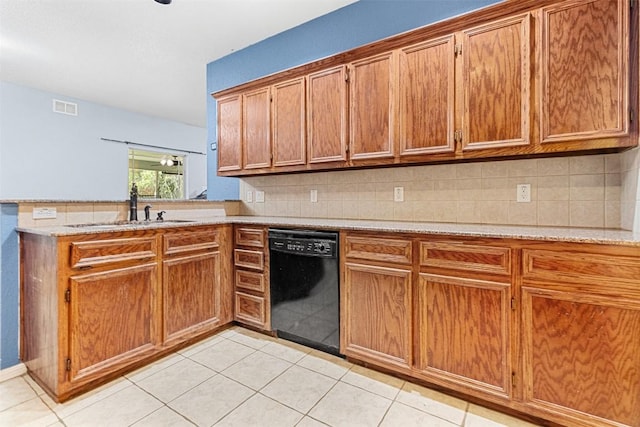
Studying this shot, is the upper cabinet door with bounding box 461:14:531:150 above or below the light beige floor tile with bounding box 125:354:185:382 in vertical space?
above

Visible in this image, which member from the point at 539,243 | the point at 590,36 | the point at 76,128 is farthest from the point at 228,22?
the point at 76,128

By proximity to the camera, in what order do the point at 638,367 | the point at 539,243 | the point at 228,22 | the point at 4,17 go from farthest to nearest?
the point at 228,22, the point at 4,17, the point at 539,243, the point at 638,367

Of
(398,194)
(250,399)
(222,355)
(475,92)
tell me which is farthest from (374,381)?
(475,92)

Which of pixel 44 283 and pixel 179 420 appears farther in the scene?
pixel 44 283

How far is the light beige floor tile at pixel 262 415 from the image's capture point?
154 cm

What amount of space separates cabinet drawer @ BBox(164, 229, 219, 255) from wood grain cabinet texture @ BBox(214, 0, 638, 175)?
2.80ft

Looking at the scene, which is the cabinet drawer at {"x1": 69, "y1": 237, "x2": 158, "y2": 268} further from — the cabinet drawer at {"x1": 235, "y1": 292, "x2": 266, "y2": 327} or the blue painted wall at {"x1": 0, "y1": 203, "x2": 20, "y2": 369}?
the cabinet drawer at {"x1": 235, "y1": 292, "x2": 266, "y2": 327}

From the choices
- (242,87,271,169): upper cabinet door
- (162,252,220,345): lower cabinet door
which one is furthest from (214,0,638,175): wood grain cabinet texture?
(162,252,220,345): lower cabinet door

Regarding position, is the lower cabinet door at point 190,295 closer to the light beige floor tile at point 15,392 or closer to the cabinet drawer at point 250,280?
the cabinet drawer at point 250,280

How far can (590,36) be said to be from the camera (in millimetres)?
1590

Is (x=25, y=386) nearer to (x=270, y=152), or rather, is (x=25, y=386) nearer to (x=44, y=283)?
(x=44, y=283)

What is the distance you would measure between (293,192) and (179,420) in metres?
2.00

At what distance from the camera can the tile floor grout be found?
1560 millimetres

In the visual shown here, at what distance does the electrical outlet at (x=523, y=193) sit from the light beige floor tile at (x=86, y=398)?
270 cm
